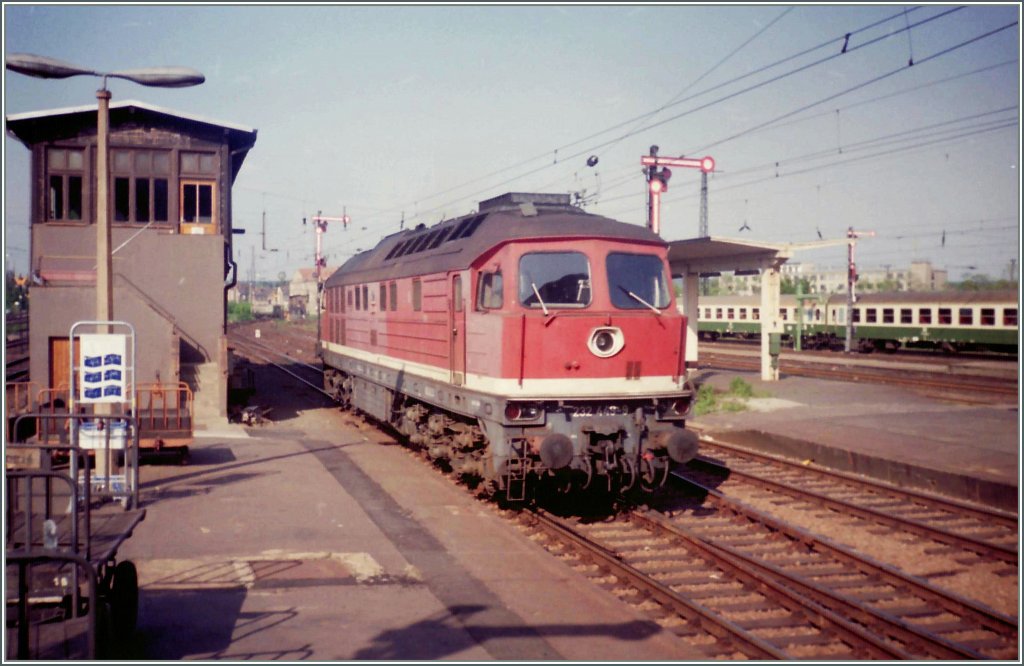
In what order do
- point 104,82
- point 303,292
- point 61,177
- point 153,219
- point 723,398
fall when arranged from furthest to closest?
point 303,292, point 723,398, point 153,219, point 61,177, point 104,82

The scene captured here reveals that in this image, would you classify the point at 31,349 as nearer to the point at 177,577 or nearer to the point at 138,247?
the point at 138,247

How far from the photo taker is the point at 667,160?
64.4 ft

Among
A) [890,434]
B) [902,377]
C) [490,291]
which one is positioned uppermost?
[490,291]

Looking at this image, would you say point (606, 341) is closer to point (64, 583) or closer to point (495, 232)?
point (495, 232)

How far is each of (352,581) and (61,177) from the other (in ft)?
52.2

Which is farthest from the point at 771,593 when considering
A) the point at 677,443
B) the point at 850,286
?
the point at 850,286

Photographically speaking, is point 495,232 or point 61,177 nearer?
point 495,232

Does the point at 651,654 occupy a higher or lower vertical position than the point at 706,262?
lower

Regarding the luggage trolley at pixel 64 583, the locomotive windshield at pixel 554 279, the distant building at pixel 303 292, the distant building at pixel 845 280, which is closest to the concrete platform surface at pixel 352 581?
the luggage trolley at pixel 64 583

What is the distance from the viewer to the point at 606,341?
10.1 metres

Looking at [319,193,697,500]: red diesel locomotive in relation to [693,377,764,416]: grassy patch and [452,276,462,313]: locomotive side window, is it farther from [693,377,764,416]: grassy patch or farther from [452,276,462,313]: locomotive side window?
[693,377,764,416]: grassy patch

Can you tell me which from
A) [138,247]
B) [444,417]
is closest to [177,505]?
[444,417]

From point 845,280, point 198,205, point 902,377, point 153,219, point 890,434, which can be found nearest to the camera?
point 890,434

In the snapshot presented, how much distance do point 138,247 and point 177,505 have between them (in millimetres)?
10743
